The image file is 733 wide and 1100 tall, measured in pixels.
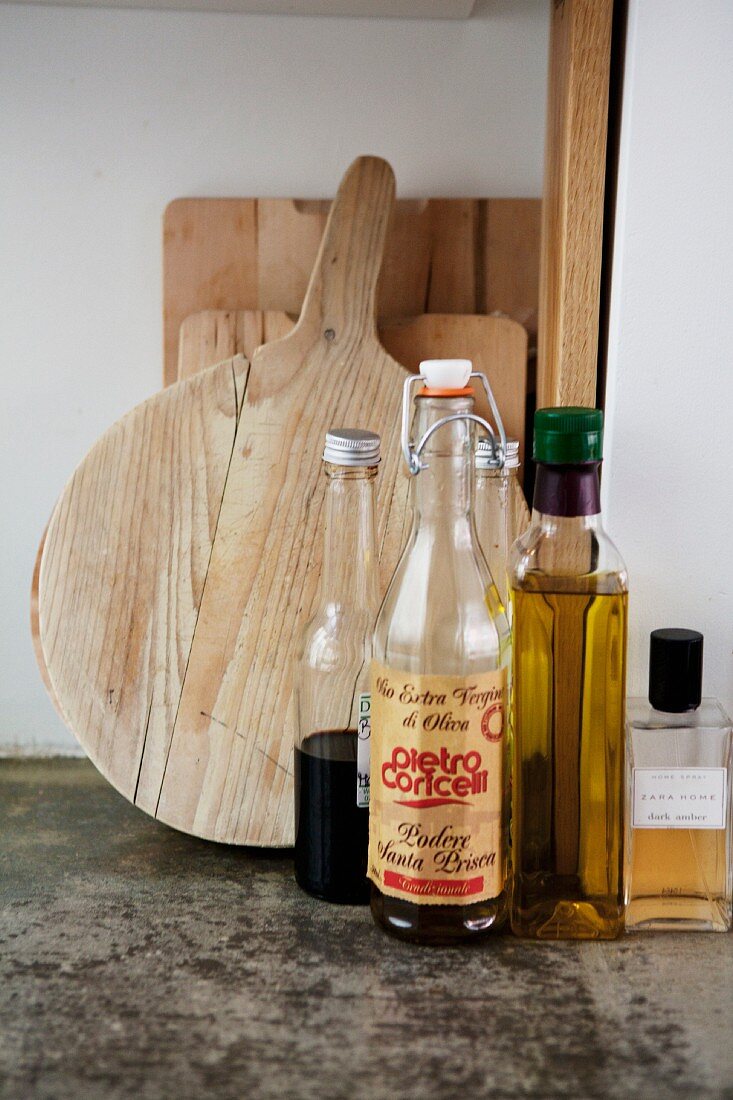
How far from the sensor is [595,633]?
0.67 m

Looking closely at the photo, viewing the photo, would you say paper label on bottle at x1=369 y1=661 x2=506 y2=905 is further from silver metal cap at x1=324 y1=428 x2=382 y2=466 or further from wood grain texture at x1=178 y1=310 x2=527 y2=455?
wood grain texture at x1=178 y1=310 x2=527 y2=455

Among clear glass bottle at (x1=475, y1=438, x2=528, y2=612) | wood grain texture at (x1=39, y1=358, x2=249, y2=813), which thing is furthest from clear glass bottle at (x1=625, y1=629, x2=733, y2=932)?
wood grain texture at (x1=39, y1=358, x2=249, y2=813)

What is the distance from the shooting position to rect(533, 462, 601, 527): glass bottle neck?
648mm

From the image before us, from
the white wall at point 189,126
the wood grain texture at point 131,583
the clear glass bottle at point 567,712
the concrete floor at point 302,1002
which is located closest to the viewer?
the concrete floor at point 302,1002

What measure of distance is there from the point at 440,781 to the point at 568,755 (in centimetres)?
9

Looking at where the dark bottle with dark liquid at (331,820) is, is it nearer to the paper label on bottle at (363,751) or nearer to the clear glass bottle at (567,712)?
the paper label on bottle at (363,751)

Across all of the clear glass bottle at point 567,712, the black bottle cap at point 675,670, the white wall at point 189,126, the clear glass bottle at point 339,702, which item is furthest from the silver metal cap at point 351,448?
the white wall at point 189,126

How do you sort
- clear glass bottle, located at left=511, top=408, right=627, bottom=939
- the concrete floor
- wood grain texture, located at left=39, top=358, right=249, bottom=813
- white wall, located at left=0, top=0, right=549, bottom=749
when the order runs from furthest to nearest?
white wall, located at left=0, top=0, right=549, bottom=749 → wood grain texture, located at left=39, top=358, right=249, bottom=813 → clear glass bottle, located at left=511, top=408, right=627, bottom=939 → the concrete floor

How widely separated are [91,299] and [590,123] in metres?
0.45

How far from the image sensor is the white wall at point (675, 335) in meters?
0.70

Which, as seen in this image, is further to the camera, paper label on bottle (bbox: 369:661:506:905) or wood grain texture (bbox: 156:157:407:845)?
wood grain texture (bbox: 156:157:407:845)

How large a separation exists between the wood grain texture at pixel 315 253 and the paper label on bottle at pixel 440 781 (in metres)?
0.40

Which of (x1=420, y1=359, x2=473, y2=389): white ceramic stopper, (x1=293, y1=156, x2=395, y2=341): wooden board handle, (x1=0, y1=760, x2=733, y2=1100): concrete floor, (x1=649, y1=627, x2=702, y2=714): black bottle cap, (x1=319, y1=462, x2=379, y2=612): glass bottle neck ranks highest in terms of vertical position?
(x1=293, y1=156, x2=395, y2=341): wooden board handle

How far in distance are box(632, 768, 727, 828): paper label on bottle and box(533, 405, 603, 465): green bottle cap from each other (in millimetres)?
204
